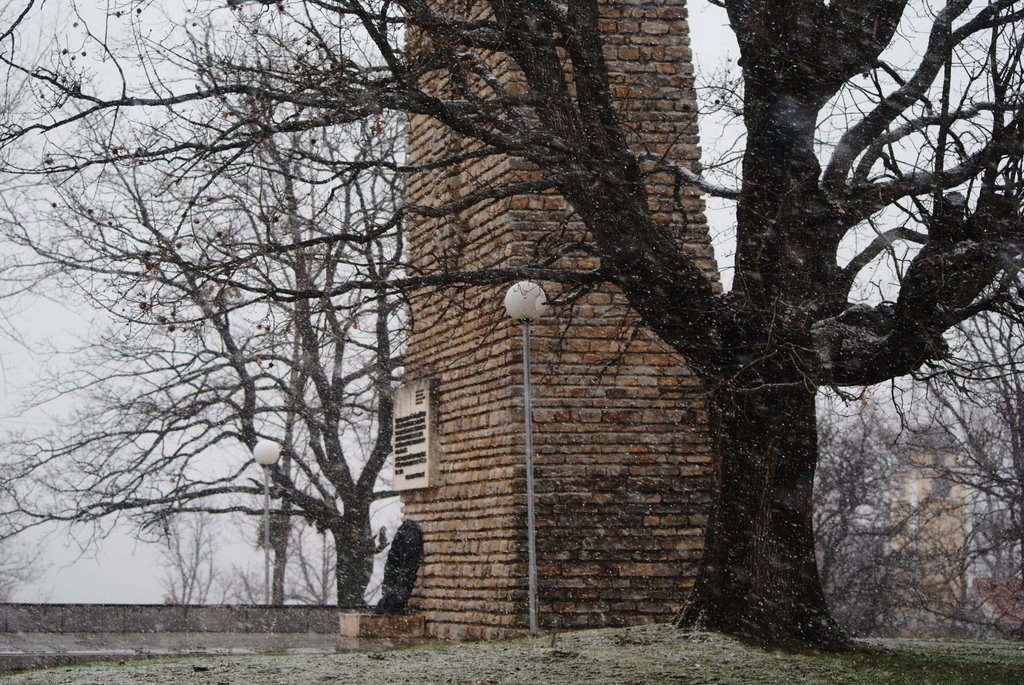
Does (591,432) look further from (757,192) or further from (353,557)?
(353,557)

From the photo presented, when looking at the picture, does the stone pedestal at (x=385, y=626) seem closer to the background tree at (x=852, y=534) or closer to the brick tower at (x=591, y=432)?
the brick tower at (x=591, y=432)

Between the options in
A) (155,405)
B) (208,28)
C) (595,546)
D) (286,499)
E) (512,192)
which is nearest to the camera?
(512,192)

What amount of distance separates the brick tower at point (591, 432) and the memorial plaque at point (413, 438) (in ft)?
2.36

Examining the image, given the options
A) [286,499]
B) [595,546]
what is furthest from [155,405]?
[595,546]

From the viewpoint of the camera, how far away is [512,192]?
8.79 m

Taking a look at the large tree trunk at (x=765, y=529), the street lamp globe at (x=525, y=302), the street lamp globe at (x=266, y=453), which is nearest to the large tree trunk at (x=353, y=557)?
the street lamp globe at (x=266, y=453)

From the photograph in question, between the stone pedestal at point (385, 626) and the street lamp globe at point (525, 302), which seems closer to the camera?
the street lamp globe at point (525, 302)

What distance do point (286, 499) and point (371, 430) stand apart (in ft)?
7.18

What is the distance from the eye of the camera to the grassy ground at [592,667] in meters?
7.15

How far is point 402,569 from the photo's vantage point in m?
13.2

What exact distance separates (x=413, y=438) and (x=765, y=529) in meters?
5.80

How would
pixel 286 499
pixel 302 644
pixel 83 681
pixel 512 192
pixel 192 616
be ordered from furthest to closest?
pixel 286 499 < pixel 192 616 < pixel 302 644 < pixel 512 192 < pixel 83 681

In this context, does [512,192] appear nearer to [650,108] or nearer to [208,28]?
[208,28]

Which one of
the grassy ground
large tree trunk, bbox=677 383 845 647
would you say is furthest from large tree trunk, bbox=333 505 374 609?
large tree trunk, bbox=677 383 845 647
